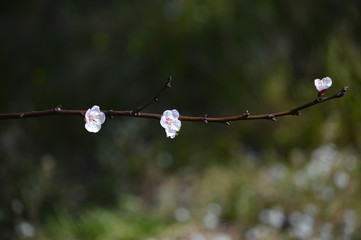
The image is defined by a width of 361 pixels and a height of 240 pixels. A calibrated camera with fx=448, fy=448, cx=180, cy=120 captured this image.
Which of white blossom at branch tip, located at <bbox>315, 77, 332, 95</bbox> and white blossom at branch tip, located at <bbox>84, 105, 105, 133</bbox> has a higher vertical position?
white blossom at branch tip, located at <bbox>84, 105, 105, 133</bbox>

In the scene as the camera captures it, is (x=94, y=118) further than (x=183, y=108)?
No

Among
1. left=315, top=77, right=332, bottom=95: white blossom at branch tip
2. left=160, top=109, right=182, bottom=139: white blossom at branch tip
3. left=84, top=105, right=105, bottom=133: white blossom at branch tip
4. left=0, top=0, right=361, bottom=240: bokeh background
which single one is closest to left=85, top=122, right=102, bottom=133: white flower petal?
left=84, top=105, right=105, bottom=133: white blossom at branch tip

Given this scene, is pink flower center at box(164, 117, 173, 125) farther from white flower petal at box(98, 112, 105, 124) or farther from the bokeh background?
the bokeh background

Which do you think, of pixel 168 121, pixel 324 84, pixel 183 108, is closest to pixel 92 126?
pixel 168 121

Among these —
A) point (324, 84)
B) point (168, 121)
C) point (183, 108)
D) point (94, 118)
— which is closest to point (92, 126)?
point (94, 118)

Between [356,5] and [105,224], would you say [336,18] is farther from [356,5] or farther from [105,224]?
[105,224]

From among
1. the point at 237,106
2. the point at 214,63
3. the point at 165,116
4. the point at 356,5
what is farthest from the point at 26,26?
the point at 165,116

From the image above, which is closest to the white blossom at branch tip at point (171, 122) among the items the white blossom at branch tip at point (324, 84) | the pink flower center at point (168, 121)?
the pink flower center at point (168, 121)

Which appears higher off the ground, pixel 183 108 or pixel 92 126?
pixel 183 108

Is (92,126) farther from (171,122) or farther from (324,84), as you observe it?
(324,84)
